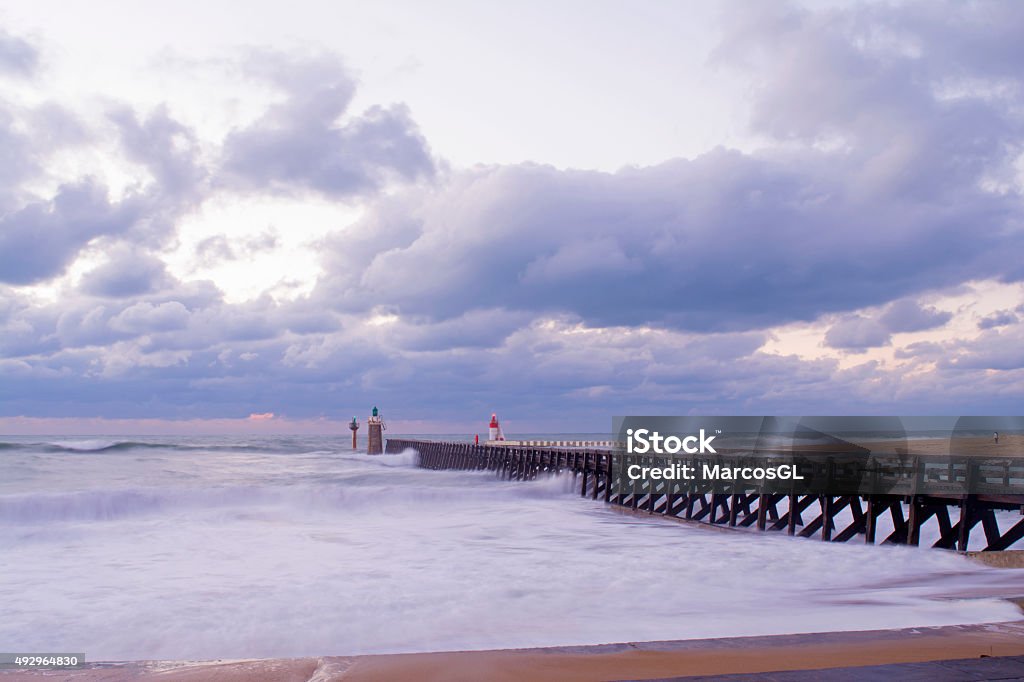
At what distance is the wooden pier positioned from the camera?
13.1 m

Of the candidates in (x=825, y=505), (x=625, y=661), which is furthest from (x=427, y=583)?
(x=825, y=505)

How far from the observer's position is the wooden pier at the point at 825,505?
13.1 meters

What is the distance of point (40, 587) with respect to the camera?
11.7 m

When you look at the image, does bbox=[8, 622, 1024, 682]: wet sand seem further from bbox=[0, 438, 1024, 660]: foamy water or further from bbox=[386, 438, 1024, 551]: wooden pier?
bbox=[386, 438, 1024, 551]: wooden pier

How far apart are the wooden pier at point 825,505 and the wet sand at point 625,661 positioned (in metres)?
7.87

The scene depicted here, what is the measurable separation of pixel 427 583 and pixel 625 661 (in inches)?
257

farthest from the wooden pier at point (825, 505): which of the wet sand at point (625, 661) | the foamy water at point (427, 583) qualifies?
the wet sand at point (625, 661)

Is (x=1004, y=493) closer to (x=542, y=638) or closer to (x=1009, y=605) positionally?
(x=1009, y=605)

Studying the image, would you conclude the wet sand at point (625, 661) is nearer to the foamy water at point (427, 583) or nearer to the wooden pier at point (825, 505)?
the foamy water at point (427, 583)

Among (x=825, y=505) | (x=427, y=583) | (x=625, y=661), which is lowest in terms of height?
(x=427, y=583)

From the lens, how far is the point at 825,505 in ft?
51.5

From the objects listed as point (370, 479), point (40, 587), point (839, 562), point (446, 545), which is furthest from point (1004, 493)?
point (370, 479)

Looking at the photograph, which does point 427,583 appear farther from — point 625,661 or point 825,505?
point 825,505

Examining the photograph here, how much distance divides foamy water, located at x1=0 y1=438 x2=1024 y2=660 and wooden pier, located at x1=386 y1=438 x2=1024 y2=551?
0.71 meters
